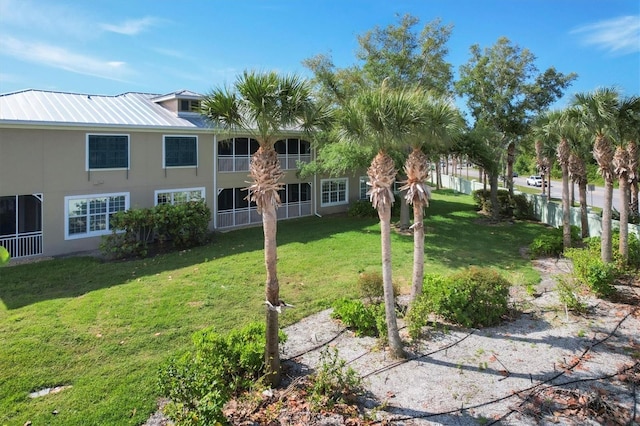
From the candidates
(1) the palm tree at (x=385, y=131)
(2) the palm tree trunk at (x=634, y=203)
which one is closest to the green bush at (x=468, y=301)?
(1) the palm tree at (x=385, y=131)

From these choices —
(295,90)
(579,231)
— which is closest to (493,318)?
(295,90)

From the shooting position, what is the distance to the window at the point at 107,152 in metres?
17.3

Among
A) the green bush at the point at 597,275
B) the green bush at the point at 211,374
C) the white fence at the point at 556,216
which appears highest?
the white fence at the point at 556,216

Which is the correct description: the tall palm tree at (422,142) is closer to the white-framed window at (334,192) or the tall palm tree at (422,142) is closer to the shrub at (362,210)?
the shrub at (362,210)

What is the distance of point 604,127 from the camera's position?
13.3 meters

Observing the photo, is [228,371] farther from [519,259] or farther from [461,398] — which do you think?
[519,259]

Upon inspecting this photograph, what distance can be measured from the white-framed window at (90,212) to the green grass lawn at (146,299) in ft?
6.00

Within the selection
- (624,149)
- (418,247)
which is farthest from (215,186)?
(624,149)

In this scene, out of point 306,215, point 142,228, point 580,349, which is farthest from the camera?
point 306,215

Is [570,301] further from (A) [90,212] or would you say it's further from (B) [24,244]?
(B) [24,244]

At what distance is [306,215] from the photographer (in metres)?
25.8

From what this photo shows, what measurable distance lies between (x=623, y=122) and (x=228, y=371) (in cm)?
1337

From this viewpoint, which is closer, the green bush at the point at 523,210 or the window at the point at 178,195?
the window at the point at 178,195

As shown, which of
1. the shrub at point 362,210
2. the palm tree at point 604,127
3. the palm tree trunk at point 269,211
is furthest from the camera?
the shrub at point 362,210
